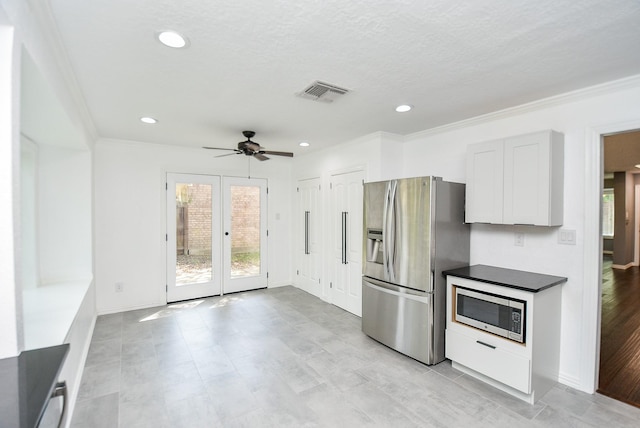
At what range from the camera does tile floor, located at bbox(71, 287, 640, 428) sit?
2.22m

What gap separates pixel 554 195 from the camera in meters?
Answer: 2.62

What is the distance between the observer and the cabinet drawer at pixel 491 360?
2395 mm

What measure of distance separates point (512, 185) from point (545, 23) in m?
1.46

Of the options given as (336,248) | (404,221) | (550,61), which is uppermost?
(550,61)

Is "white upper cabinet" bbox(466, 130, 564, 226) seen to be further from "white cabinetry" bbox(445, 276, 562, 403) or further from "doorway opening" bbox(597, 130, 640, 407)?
"white cabinetry" bbox(445, 276, 562, 403)

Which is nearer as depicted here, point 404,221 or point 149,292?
point 404,221

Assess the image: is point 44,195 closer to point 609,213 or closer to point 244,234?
point 244,234

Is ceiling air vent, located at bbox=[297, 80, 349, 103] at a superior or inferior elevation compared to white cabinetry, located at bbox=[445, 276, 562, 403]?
superior

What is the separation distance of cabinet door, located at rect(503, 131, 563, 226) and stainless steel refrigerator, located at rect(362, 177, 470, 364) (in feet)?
1.73

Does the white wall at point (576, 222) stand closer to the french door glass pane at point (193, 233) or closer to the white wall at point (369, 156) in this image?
the white wall at point (369, 156)

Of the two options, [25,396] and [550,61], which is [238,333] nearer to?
[25,396]

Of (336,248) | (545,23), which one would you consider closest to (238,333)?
(336,248)

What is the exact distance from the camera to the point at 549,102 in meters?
2.75

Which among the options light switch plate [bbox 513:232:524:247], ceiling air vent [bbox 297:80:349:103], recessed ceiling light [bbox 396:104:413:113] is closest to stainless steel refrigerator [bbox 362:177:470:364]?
light switch plate [bbox 513:232:524:247]
